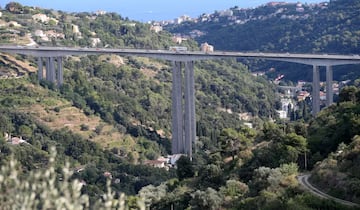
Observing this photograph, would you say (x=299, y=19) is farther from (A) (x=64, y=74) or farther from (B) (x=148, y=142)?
(B) (x=148, y=142)

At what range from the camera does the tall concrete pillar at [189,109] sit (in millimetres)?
34822

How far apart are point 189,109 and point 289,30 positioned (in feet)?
117

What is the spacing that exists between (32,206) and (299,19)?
68.3m

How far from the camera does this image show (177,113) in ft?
116

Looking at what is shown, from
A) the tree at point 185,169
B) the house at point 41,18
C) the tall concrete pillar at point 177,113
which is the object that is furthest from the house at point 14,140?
the house at point 41,18

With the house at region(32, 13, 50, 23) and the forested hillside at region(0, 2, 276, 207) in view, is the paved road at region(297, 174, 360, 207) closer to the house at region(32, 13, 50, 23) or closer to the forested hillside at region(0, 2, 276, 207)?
the forested hillside at region(0, 2, 276, 207)

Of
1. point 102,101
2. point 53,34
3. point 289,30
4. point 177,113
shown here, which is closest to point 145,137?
point 177,113

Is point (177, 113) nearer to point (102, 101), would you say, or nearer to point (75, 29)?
point (102, 101)

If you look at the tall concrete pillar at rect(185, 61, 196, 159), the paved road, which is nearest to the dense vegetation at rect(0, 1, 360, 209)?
the paved road

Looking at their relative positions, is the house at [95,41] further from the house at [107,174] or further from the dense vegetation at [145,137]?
the house at [107,174]

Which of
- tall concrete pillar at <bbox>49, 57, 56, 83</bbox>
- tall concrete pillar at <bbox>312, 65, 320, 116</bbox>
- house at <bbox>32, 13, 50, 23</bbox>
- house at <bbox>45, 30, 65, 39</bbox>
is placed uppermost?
house at <bbox>32, 13, 50, 23</bbox>

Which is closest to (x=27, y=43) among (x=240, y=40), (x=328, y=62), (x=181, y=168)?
(x=328, y=62)

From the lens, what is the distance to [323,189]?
13422 millimetres

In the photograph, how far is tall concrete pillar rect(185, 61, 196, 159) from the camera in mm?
34822
